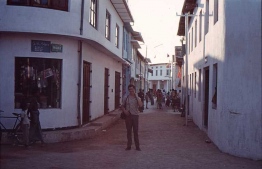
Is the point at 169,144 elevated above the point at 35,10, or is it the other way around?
the point at 35,10

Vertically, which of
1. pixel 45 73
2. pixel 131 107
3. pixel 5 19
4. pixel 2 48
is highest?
pixel 5 19

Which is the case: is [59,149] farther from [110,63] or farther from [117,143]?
[110,63]

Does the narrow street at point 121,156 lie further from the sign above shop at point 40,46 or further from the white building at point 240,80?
the sign above shop at point 40,46

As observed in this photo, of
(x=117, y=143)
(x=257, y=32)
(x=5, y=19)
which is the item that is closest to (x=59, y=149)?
(x=117, y=143)

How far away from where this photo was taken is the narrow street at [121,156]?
25.7 feet

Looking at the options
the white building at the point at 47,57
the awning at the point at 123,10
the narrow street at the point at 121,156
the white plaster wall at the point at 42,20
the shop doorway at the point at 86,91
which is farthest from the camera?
the awning at the point at 123,10

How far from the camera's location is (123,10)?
2044 cm

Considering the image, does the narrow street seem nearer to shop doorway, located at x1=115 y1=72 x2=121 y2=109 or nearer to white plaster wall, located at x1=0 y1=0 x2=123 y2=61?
white plaster wall, located at x1=0 y1=0 x2=123 y2=61

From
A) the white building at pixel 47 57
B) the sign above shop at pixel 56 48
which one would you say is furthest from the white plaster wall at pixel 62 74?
the sign above shop at pixel 56 48

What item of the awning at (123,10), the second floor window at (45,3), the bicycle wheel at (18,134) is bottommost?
the bicycle wheel at (18,134)

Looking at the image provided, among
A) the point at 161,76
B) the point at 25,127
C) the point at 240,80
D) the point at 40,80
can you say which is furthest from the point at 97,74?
the point at 161,76

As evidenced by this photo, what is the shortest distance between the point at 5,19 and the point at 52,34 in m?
1.48

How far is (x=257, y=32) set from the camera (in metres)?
8.90

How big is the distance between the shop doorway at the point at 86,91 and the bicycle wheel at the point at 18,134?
11.7 ft
